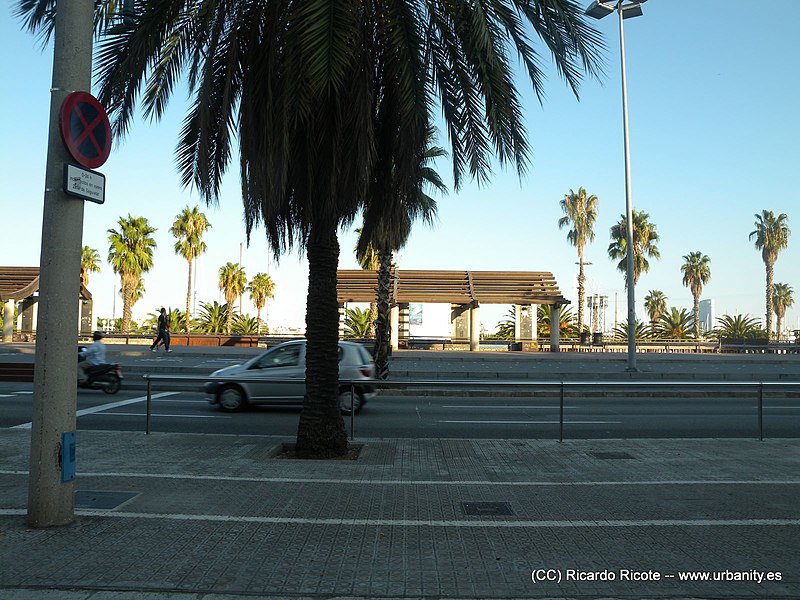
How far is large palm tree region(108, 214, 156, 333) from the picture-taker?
51375 mm

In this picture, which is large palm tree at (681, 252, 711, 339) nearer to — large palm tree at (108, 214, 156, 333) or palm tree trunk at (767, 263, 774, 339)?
palm tree trunk at (767, 263, 774, 339)

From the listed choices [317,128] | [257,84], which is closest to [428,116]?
[317,128]

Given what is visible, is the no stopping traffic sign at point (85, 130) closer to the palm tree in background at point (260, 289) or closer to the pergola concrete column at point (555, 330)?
the pergola concrete column at point (555, 330)

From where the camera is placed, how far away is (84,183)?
19.0 ft

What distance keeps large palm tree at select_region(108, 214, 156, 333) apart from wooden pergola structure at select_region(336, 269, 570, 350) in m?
17.7

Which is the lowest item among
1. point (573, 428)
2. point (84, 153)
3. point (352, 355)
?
point (573, 428)

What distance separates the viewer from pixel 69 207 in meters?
5.77

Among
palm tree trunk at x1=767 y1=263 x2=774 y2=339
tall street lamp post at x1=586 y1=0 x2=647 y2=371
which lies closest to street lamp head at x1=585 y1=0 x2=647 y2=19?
tall street lamp post at x1=586 y1=0 x2=647 y2=371

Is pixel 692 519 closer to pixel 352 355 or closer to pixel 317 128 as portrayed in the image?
pixel 317 128

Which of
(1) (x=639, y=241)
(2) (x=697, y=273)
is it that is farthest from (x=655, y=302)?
(1) (x=639, y=241)

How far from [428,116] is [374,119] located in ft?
3.08

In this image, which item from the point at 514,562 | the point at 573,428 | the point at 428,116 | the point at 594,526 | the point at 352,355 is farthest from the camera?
the point at 352,355

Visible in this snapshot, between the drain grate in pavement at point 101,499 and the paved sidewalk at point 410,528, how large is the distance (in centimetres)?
7

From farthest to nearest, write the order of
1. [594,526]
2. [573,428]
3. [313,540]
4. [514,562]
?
1. [573,428]
2. [594,526]
3. [313,540]
4. [514,562]
